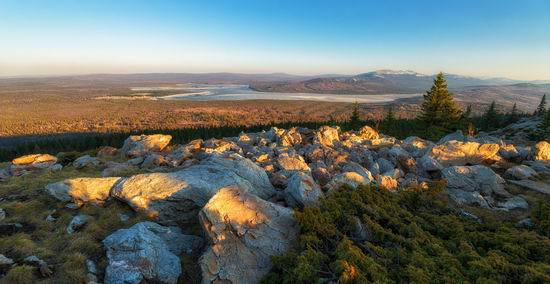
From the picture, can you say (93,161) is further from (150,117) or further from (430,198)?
(150,117)

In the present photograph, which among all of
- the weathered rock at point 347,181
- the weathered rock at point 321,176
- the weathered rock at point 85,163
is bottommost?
the weathered rock at point 85,163

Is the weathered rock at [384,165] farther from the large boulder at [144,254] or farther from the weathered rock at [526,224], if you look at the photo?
the large boulder at [144,254]

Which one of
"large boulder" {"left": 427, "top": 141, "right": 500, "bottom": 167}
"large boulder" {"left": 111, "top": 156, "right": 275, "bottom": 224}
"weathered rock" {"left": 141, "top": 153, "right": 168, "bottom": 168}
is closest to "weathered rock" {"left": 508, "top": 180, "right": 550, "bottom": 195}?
"large boulder" {"left": 427, "top": 141, "right": 500, "bottom": 167}

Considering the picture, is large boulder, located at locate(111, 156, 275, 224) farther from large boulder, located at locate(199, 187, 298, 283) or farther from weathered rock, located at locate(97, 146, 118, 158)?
weathered rock, located at locate(97, 146, 118, 158)

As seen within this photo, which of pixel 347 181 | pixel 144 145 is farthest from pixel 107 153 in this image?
pixel 347 181

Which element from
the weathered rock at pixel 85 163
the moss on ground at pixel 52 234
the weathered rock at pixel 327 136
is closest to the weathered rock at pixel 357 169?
the weathered rock at pixel 327 136

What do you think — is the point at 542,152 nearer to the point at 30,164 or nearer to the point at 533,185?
the point at 533,185
